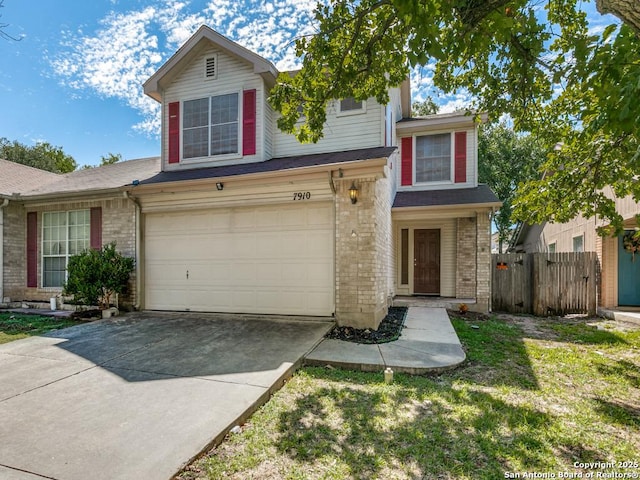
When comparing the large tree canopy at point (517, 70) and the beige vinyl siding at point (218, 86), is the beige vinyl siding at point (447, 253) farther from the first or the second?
the beige vinyl siding at point (218, 86)

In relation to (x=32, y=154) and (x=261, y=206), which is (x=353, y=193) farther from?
(x=32, y=154)

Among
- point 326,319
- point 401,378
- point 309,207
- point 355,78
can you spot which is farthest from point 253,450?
point 355,78

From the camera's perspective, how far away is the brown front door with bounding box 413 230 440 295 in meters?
11.5

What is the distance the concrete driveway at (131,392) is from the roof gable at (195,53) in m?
6.23

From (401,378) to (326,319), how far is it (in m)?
2.69

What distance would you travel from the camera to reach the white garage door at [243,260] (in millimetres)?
6906

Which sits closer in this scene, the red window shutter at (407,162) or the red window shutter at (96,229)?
the red window shutter at (96,229)

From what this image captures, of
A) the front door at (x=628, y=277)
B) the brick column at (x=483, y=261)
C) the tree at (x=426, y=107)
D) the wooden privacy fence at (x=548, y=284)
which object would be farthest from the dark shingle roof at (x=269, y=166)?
the tree at (x=426, y=107)

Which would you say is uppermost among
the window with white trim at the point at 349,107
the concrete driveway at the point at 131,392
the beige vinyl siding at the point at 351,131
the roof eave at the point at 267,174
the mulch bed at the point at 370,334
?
the window with white trim at the point at 349,107

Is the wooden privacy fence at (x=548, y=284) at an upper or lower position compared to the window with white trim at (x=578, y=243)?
lower

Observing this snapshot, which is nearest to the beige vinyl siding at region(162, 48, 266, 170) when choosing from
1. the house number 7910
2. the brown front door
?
the house number 7910

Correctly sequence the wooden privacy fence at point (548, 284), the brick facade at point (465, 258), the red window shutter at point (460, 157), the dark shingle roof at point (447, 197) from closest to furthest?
1. the dark shingle roof at point (447, 197)
2. the wooden privacy fence at point (548, 284)
3. the brick facade at point (465, 258)
4. the red window shutter at point (460, 157)

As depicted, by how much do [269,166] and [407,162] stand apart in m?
5.81

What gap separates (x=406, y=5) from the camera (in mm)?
3273
